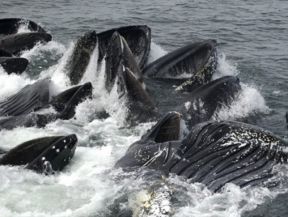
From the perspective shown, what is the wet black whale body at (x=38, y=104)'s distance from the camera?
1544cm

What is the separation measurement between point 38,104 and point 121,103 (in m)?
2.32

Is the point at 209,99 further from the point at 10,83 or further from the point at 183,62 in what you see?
the point at 10,83

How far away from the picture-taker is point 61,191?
39.5 ft

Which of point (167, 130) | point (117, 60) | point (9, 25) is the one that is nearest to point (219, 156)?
point (167, 130)

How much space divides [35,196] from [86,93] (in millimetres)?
5013

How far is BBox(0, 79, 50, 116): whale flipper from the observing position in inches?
634

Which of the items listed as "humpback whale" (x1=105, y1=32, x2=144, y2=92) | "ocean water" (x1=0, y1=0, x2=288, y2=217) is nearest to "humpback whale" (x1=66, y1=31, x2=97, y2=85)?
"ocean water" (x1=0, y1=0, x2=288, y2=217)

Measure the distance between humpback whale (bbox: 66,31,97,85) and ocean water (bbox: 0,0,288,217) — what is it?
0.73 feet

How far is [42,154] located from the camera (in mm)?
12484

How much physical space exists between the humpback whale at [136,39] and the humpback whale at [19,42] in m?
3.81

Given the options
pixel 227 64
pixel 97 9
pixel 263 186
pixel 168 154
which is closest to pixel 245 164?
pixel 263 186

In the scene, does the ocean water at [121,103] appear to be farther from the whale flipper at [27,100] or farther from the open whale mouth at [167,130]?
the open whale mouth at [167,130]

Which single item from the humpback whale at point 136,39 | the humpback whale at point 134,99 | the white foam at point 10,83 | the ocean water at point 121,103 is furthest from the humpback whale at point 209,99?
the white foam at point 10,83

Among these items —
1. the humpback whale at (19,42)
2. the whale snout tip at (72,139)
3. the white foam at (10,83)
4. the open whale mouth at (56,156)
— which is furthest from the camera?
the humpback whale at (19,42)
